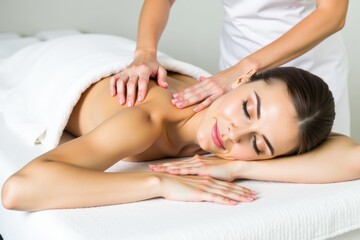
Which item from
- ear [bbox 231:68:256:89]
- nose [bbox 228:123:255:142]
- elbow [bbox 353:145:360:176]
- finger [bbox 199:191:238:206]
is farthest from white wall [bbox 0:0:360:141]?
finger [bbox 199:191:238:206]

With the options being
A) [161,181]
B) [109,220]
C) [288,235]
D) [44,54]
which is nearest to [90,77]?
[44,54]

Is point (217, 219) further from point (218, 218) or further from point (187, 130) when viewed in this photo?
point (187, 130)

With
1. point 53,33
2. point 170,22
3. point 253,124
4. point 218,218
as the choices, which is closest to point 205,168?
point 253,124

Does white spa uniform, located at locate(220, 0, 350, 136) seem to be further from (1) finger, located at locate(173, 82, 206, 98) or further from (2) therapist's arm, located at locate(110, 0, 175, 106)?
(1) finger, located at locate(173, 82, 206, 98)

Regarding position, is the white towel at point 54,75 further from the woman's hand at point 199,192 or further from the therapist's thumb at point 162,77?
the woman's hand at point 199,192

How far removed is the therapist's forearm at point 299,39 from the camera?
1.77 m

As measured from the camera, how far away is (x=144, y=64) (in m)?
1.86

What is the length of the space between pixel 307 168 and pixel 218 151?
0.79ft

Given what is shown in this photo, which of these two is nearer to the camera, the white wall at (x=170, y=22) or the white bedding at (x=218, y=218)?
the white bedding at (x=218, y=218)

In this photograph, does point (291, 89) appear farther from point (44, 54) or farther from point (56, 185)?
point (44, 54)

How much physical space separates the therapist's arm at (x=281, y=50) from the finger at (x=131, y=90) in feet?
0.42

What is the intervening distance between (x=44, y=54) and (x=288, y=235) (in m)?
1.26

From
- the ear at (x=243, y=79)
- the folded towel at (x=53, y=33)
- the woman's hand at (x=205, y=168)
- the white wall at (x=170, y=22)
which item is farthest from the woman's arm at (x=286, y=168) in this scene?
the white wall at (x=170, y=22)

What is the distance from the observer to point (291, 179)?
158 cm
